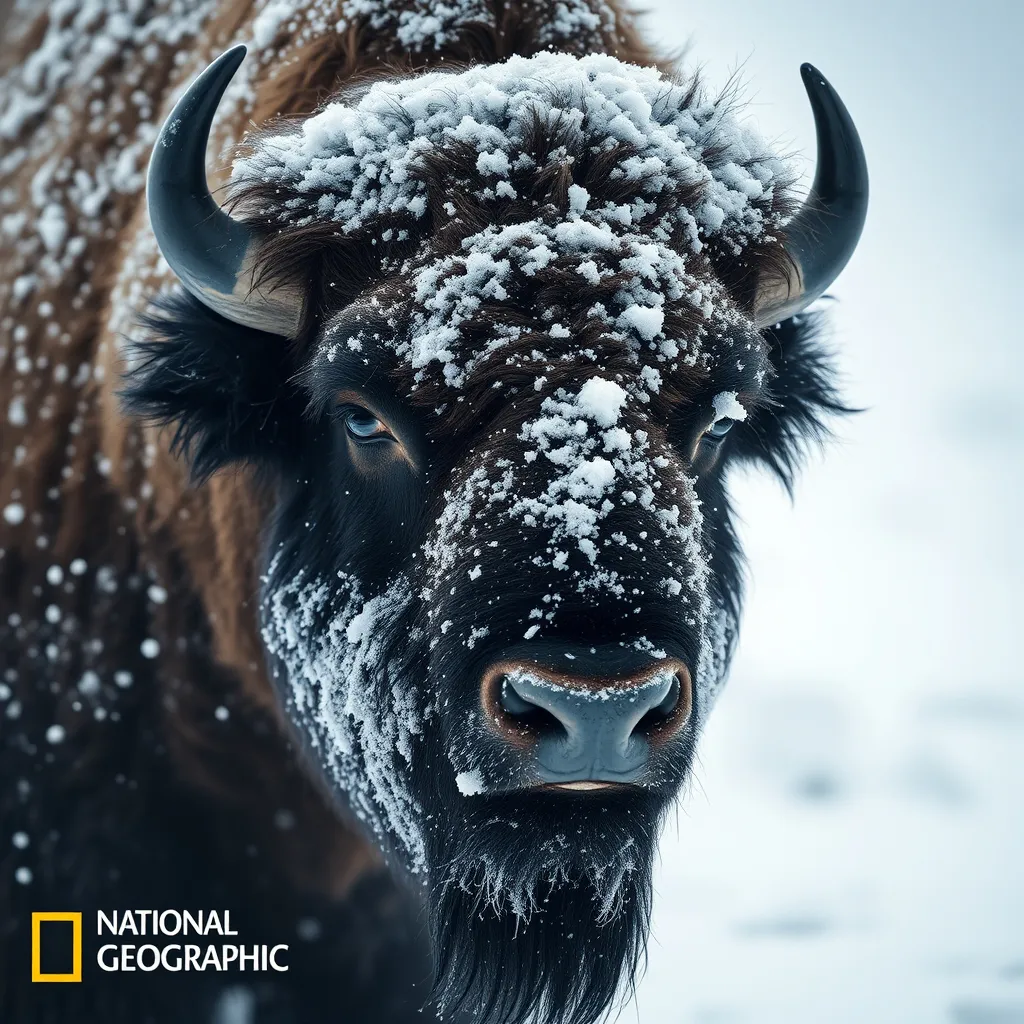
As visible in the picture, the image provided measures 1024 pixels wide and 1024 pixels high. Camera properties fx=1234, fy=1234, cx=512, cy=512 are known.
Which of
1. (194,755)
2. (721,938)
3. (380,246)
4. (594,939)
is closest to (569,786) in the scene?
(594,939)

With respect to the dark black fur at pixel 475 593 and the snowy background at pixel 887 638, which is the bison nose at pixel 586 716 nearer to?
the dark black fur at pixel 475 593

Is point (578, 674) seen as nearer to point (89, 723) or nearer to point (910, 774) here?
point (89, 723)

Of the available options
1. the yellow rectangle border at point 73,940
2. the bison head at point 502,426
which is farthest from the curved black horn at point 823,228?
the yellow rectangle border at point 73,940

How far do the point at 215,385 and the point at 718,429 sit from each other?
4.24 ft

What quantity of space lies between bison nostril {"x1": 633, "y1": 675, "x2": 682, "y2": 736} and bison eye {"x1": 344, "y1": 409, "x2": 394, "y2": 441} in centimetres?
88

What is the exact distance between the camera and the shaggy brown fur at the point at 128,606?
3.55 metres

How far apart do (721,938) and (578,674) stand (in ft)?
11.6

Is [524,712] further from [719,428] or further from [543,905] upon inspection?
[719,428]

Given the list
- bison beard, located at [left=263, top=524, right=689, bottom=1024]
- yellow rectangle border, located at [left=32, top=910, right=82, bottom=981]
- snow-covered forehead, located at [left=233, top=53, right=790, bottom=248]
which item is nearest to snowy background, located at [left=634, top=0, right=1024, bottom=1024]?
snow-covered forehead, located at [left=233, top=53, right=790, bottom=248]

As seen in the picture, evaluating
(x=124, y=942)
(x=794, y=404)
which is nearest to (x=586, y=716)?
(x=794, y=404)

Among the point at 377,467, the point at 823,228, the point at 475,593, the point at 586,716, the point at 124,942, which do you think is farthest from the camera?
the point at 124,942

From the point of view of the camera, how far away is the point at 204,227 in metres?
2.83

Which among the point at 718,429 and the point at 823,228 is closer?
the point at 718,429

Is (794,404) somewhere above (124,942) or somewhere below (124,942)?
above
